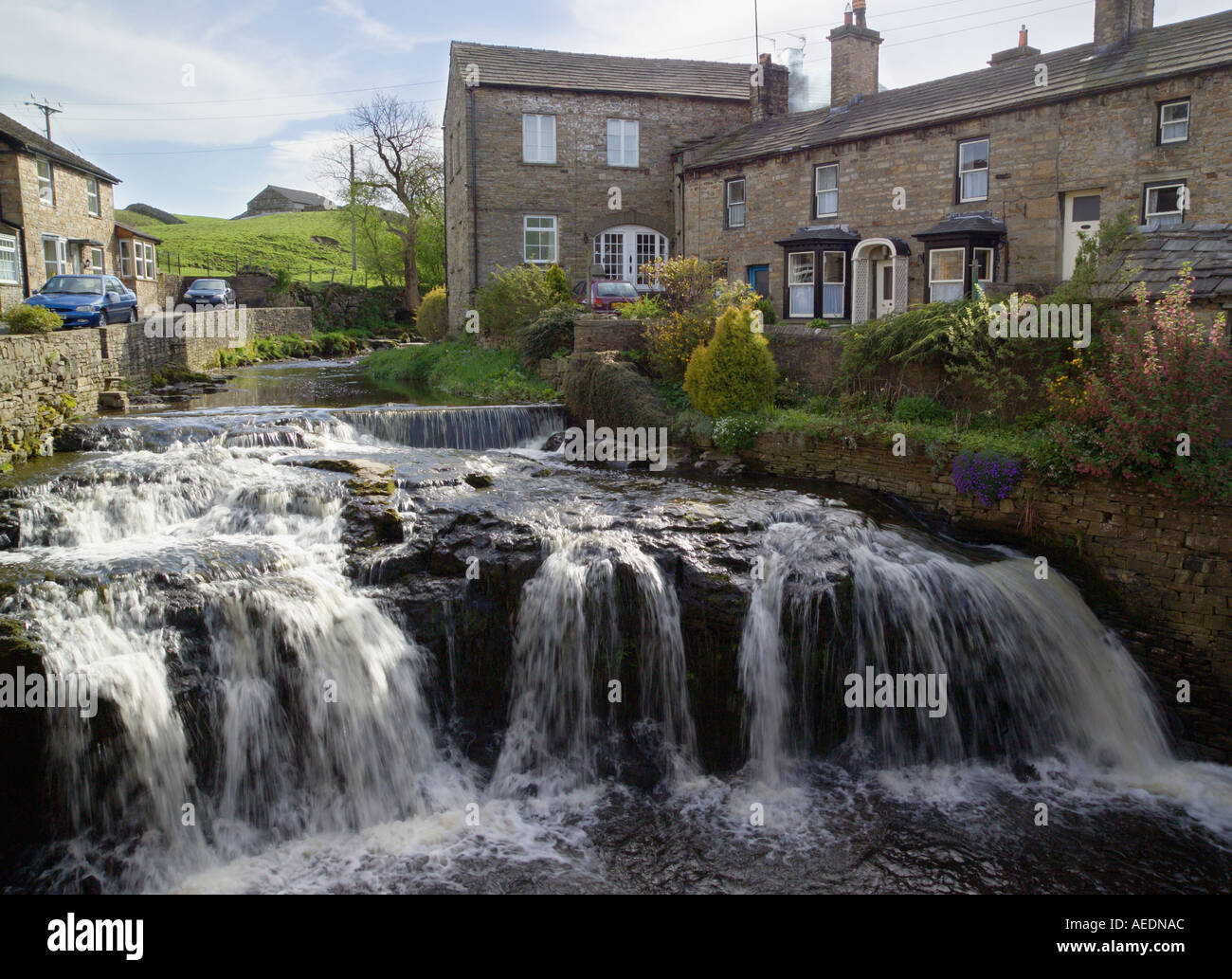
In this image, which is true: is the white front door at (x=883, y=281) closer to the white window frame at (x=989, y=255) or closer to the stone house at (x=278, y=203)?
the white window frame at (x=989, y=255)

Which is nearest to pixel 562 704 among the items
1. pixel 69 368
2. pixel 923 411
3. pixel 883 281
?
pixel 923 411

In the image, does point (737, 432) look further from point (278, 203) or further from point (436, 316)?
point (278, 203)

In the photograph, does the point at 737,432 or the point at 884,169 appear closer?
the point at 737,432

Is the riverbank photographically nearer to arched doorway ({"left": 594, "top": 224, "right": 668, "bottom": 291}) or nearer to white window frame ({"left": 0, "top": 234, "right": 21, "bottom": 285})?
arched doorway ({"left": 594, "top": 224, "right": 668, "bottom": 291})

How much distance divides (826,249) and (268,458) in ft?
57.0

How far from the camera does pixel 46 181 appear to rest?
3306cm

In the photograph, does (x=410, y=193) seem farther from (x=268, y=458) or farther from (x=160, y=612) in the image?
(x=160, y=612)

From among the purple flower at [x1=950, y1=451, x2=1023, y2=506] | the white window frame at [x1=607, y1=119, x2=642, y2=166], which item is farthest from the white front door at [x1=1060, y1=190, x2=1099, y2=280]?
the white window frame at [x1=607, y1=119, x2=642, y2=166]

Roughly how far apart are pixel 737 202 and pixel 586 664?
22.9 meters

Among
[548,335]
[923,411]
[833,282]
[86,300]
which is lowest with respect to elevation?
[923,411]

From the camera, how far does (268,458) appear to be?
47.0 ft

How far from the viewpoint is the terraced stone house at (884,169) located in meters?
19.6
